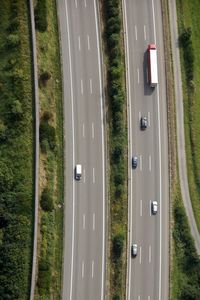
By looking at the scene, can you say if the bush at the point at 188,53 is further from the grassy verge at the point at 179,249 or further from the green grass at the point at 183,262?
the green grass at the point at 183,262

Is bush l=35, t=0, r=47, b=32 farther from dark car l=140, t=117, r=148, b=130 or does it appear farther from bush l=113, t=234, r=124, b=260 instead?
bush l=113, t=234, r=124, b=260

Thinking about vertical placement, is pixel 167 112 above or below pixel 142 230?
above

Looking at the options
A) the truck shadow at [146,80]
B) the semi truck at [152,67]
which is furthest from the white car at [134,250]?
the semi truck at [152,67]

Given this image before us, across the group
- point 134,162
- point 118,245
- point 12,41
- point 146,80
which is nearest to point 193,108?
point 146,80

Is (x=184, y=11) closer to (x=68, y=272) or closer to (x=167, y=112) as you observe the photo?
(x=167, y=112)

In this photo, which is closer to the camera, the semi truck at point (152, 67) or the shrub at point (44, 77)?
the shrub at point (44, 77)

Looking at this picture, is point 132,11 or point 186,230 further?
point 132,11

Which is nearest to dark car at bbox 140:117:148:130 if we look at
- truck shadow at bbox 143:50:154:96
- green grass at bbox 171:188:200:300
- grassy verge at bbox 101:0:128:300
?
grassy verge at bbox 101:0:128:300

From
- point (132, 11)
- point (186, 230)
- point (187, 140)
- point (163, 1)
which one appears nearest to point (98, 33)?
point (132, 11)
